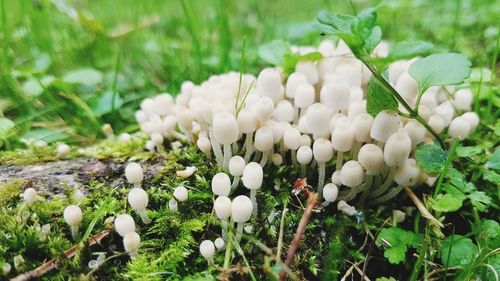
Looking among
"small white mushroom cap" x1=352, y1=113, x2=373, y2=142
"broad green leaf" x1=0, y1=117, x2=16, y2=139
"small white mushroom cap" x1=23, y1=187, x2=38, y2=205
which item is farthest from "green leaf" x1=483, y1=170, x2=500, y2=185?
"broad green leaf" x1=0, y1=117, x2=16, y2=139

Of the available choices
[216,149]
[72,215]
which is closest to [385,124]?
[216,149]

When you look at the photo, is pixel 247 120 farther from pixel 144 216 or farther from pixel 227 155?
pixel 144 216

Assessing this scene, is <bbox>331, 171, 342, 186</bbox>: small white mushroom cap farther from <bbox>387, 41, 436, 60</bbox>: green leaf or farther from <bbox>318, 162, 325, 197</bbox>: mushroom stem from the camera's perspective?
<bbox>387, 41, 436, 60</bbox>: green leaf

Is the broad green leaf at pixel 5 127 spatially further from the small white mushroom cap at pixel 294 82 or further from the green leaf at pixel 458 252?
the green leaf at pixel 458 252

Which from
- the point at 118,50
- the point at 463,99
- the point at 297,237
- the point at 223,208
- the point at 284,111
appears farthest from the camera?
the point at 118,50

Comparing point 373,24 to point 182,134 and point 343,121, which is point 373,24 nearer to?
point 343,121

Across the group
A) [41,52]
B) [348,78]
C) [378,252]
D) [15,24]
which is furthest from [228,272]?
[15,24]
